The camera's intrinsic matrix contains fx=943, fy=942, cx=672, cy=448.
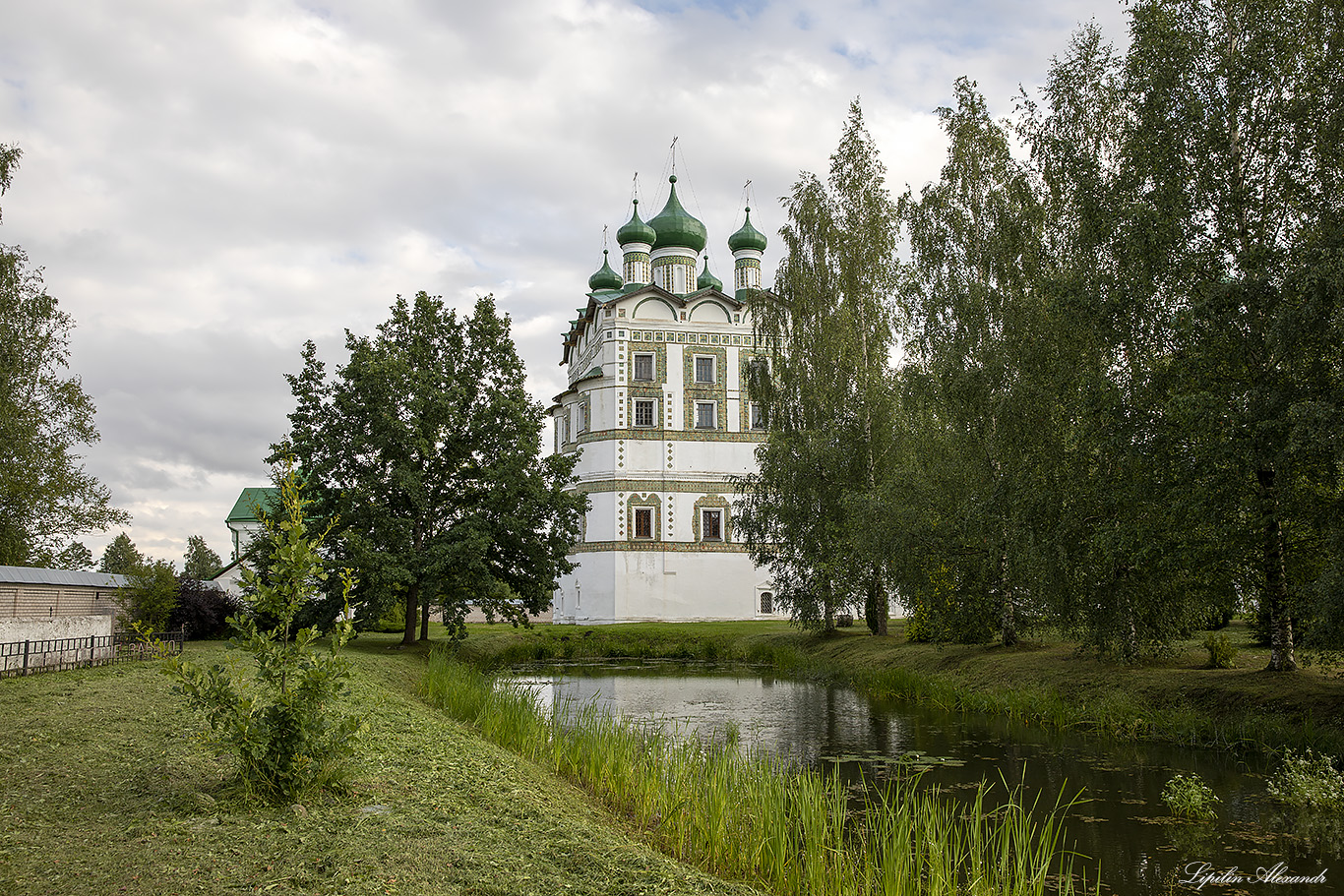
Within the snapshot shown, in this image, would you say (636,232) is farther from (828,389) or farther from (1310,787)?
Answer: (1310,787)

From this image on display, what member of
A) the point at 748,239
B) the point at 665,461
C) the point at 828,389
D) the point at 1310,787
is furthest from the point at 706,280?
the point at 1310,787

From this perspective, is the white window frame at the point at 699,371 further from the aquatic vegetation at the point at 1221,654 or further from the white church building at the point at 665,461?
the aquatic vegetation at the point at 1221,654

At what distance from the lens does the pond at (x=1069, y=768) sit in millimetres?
6836

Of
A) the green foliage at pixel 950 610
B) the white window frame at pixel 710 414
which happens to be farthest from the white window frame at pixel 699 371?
the green foliage at pixel 950 610

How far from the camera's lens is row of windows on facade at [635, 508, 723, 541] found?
38094mm

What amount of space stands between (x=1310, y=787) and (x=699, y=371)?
105 feet

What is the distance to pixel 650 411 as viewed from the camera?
38.6 m

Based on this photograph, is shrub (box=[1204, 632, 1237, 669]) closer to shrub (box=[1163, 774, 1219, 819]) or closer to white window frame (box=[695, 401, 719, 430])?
shrub (box=[1163, 774, 1219, 819])

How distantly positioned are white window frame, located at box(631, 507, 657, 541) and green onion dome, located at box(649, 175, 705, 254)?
1251cm

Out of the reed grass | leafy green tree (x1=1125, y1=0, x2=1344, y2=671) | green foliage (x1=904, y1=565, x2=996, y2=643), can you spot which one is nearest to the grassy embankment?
green foliage (x1=904, y1=565, x2=996, y2=643)

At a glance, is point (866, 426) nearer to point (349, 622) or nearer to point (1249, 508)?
point (1249, 508)

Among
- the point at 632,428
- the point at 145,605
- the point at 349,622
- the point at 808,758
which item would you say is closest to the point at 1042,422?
the point at 808,758

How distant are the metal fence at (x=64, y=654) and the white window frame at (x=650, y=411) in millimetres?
23943

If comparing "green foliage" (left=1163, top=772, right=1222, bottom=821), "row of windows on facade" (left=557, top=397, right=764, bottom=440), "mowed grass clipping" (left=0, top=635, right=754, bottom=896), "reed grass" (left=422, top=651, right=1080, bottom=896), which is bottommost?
"green foliage" (left=1163, top=772, right=1222, bottom=821)
